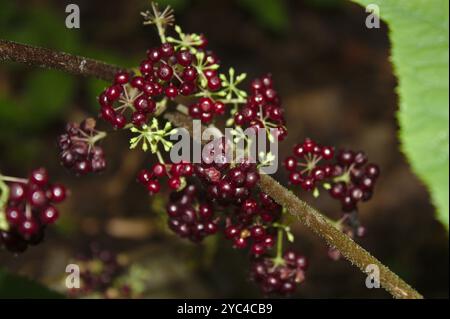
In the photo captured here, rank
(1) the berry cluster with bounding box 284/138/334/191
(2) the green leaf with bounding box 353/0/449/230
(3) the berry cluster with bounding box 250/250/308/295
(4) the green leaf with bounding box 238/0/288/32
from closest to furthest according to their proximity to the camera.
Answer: (2) the green leaf with bounding box 353/0/449/230, (1) the berry cluster with bounding box 284/138/334/191, (3) the berry cluster with bounding box 250/250/308/295, (4) the green leaf with bounding box 238/0/288/32

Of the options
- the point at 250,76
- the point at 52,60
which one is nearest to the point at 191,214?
the point at 52,60

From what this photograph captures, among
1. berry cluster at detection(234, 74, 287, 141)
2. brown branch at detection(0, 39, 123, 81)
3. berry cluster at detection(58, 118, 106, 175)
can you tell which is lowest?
berry cluster at detection(58, 118, 106, 175)

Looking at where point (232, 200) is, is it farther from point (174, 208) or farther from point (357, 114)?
point (357, 114)

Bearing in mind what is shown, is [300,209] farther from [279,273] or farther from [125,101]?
[125,101]

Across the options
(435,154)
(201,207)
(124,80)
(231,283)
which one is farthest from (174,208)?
(231,283)

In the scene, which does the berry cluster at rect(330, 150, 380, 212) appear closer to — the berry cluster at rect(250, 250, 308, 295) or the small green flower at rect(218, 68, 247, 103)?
the berry cluster at rect(250, 250, 308, 295)

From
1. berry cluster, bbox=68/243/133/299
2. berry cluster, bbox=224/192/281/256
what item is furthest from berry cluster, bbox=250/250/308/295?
berry cluster, bbox=68/243/133/299
